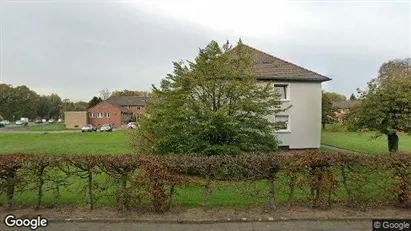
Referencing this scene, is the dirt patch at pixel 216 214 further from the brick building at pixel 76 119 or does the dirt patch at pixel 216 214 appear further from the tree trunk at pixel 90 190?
the brick building at pixel 76 119

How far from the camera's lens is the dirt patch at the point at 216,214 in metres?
5.73

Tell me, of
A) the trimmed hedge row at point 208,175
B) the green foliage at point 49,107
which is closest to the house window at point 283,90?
the trimmed hedge row at point 208,175

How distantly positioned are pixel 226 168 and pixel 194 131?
4.07 metres

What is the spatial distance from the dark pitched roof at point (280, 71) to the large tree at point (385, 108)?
5.16m

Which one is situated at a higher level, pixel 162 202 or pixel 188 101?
pixel 188 101

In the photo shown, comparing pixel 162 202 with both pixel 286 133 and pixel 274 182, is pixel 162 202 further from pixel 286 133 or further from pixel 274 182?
pixel 286 133

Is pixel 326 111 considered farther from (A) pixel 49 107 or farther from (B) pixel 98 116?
(A) pixel 49 107

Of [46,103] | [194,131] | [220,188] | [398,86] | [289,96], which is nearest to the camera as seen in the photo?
[220,188]

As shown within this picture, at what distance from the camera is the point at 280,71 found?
19.1 meters

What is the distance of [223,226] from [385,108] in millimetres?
11051

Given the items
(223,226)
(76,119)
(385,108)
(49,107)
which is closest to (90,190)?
(223,226)

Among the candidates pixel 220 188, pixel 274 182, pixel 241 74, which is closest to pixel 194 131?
pixel 241 74

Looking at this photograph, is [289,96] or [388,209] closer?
[388,209]

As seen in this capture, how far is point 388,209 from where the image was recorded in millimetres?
6219
